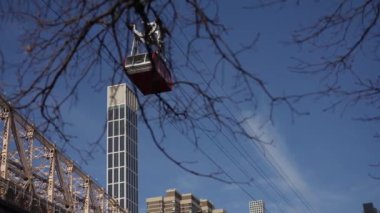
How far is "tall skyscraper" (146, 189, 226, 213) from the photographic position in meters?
169

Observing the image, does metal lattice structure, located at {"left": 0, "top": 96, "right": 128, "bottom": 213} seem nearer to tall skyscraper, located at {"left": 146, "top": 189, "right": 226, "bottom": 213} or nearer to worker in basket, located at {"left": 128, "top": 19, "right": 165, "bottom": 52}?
worker in basket, located at {"left": 128, "top": 19, "right": 165, "bottom": 52}

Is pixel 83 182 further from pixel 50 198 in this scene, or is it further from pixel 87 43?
pixel 87 43

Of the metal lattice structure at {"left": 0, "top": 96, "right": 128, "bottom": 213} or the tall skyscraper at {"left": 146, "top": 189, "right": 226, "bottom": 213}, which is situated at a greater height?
the tall skyscraper at {"left": 146, "top": 189, "right": 226, "bottom": 213}

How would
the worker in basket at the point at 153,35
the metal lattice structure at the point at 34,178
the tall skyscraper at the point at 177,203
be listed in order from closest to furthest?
the worker in basket at the point at 153,35 < the metal lattice structure at the point at 34,178 < the tall skyscraper at the point at 177,203

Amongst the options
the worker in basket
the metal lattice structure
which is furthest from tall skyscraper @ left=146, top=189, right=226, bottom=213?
the worker in basket

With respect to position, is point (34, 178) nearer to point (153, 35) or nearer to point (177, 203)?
point (153, 35)

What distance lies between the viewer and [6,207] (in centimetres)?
3712

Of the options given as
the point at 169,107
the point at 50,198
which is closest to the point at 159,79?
the point at 169,107

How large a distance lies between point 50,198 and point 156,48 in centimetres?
4559

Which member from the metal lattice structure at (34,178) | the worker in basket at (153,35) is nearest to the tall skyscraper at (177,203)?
the metal lattice structure at (34,178)

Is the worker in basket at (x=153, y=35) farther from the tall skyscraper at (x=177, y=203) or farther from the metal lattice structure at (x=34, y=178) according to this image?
the tall skyscraper at (x=177, y=203)

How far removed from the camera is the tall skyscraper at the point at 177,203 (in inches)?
6654

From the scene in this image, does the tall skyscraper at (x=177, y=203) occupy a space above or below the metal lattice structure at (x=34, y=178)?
above

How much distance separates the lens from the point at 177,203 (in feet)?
563
